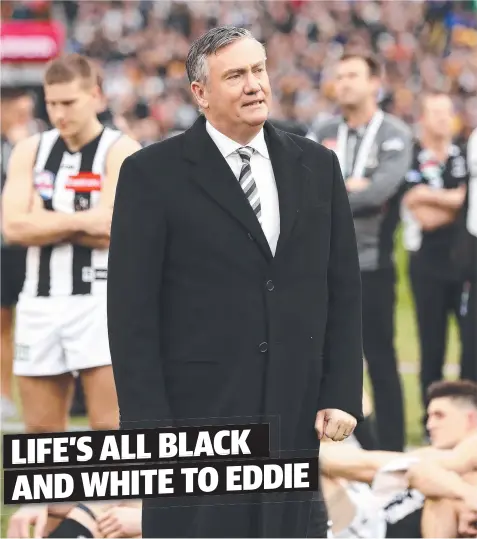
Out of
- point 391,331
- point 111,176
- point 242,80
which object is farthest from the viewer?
point 391,331

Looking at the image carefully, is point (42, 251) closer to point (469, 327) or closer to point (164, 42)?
point (469, 327)

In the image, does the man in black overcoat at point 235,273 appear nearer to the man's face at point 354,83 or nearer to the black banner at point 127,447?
the black banner at point 127,447

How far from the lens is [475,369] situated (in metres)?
5.37

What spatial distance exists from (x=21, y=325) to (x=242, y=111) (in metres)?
1.46

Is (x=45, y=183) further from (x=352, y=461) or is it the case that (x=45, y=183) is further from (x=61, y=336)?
(x=352, y=461)

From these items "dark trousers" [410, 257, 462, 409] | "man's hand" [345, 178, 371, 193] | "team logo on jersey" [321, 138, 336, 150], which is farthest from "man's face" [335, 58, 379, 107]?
"dark trousers" [410, 257, 462, 409]

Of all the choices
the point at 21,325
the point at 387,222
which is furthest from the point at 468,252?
the point at 21,325

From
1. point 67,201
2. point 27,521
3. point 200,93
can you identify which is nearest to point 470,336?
point 67,201

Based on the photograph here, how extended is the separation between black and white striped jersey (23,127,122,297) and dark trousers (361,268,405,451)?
1375mm

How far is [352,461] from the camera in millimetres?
3496

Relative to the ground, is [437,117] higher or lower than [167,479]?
higher

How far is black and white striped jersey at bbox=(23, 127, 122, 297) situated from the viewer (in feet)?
11.2

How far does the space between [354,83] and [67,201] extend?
1458 millimetres

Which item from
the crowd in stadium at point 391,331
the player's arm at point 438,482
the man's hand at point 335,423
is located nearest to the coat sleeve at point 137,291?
the man's hand at point 335,423
